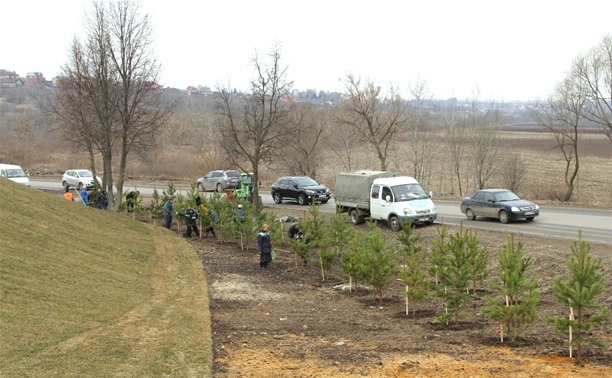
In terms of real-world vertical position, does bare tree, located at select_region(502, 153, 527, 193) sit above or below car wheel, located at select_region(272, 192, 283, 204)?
→ above

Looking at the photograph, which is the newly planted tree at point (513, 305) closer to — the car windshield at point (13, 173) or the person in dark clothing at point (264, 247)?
the person in dark clothing at point (264, 247)

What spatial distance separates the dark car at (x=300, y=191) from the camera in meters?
38.9

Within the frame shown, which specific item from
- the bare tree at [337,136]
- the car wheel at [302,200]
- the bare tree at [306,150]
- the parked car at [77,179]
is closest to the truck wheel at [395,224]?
the car wheel at [302,200]

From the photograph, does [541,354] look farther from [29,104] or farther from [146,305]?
[29,104]

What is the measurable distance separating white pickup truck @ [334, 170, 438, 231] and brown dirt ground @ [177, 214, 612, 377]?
22.0 ft

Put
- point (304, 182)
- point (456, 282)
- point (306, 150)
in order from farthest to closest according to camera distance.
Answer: point (306, 150)
point (304, 182)
point (456, 282)

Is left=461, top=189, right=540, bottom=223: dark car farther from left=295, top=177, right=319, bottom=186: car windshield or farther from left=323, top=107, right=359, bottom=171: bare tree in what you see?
left=323, top=107, right=359, bottom=171: bare tree

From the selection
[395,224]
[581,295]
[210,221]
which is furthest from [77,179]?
[581,295]

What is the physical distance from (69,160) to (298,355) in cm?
7183

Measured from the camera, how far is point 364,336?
12.8 m

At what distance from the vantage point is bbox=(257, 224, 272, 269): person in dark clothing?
21486 mm

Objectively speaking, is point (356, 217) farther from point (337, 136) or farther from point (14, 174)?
point (337, 136)

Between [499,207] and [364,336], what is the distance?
53.7 ft

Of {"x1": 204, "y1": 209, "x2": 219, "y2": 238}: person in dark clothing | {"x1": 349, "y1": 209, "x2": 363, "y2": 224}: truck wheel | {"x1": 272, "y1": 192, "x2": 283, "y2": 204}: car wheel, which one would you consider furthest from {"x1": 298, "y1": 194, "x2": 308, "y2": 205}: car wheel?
{"x1": 204, "y1": 209, "x2": 219, "y2": 238}: person in dark clothing
